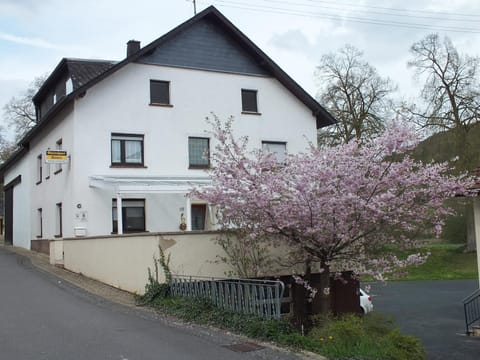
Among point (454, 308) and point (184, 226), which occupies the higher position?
point (184, 226)

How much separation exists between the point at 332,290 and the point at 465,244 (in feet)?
104

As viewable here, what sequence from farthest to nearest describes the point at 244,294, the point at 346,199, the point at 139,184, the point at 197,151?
the point at 197,151, the point at 139,184, the point at 244,294, the point at 346,199

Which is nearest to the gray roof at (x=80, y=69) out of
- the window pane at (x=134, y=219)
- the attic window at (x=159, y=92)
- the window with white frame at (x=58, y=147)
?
the attic window at (x=159, y=92)

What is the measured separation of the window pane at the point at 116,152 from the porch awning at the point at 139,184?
100 cm

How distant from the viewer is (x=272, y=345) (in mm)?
8688

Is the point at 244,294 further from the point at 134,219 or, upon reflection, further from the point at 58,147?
the point at 58,147

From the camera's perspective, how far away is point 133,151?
22641mm

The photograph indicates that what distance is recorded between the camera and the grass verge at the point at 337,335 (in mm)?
8065

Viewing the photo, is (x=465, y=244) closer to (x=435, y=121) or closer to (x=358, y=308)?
(x=435, y=121)

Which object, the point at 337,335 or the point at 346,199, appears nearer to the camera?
the point at 337,335

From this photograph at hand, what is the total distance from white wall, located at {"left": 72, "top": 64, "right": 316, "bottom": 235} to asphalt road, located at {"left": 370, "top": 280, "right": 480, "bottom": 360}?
8.74 m

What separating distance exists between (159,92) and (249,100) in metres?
4.17

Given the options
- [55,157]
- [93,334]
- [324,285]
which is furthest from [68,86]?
[93,334]

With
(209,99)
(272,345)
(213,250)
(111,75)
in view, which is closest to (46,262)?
(111,75)
